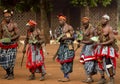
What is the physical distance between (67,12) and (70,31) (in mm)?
15078

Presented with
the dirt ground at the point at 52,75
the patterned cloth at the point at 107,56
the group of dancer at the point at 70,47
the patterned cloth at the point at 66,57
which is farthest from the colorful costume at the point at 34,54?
the patterned cloth at the point at 107,56

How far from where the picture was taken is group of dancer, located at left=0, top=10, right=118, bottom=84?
9.41m

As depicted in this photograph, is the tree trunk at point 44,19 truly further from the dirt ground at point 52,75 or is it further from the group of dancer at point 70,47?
the group of dancer at point 70,47

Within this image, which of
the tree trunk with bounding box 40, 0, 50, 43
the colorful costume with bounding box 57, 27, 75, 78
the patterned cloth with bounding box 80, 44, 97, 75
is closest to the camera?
the patterned cloth with bounding box 80, 44, 97, 75

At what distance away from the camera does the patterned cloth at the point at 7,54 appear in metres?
10.5

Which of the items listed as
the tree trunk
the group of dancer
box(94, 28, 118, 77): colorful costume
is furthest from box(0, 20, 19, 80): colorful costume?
the tree trunk

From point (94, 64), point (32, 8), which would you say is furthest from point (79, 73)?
point (32, 8)

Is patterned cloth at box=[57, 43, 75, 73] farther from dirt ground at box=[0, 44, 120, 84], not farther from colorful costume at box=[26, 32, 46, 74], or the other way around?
colorful costume at box=[26, 32, 46, 74]

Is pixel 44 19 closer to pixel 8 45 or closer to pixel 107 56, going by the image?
pixel 8 45

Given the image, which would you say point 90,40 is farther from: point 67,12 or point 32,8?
point 67,12

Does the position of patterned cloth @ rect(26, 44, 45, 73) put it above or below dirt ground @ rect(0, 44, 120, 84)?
above

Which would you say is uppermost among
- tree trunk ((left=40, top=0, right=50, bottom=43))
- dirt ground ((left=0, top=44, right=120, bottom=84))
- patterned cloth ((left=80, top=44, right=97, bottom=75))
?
tree trunk ((left=40, top=0, right=50, bottom=43))

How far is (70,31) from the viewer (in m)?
10.1

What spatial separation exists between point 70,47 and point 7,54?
1725 mm
